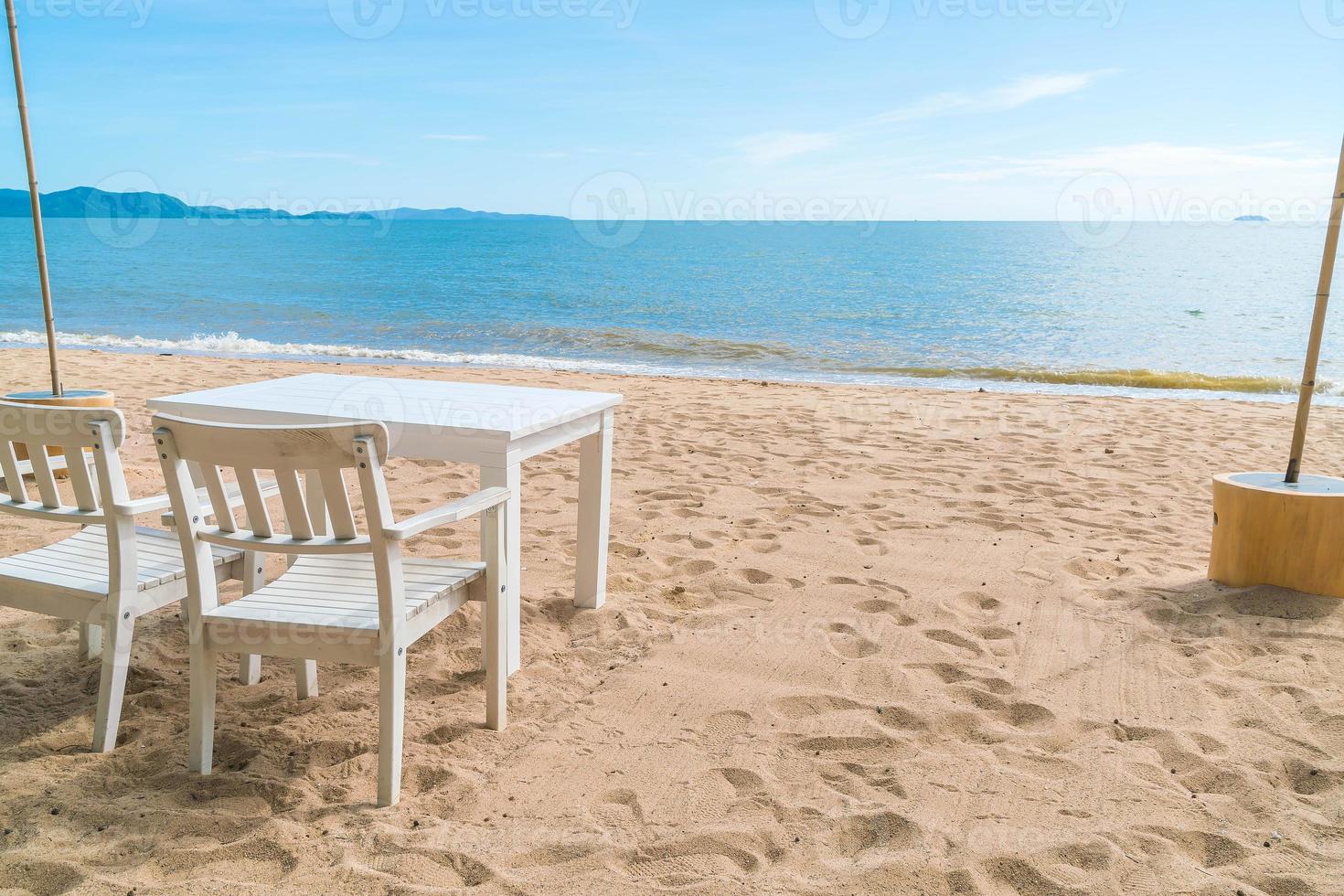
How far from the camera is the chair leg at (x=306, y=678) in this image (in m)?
2.85

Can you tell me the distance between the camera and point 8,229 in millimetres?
84062

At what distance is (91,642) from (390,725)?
1.55 m

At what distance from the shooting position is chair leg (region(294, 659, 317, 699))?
2852 millimetres

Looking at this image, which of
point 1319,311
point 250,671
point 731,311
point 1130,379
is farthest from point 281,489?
point 731,311

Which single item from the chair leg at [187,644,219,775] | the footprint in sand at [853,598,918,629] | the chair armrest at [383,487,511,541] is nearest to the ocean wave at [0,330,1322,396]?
the footprint in sand at [853,598,918,629]

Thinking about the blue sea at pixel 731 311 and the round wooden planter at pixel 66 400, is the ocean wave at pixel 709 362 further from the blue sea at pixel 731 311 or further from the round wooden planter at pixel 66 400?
the round wooden planter at pixel 66 400

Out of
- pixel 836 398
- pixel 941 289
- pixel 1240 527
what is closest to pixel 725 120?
pixel 941 289

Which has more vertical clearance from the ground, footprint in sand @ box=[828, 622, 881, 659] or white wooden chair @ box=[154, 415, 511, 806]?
white wooden chair @ box=[154, 415, 511, 806]

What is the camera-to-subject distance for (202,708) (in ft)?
7.69

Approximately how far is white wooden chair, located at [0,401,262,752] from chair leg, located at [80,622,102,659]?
484 millimetres

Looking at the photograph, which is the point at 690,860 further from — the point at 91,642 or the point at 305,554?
the point at 91,642

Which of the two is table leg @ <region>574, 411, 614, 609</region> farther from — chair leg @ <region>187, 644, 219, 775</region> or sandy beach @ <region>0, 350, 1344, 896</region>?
chair leg @ <region>187, 644, 219, 775</region>

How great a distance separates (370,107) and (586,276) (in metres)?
21.3

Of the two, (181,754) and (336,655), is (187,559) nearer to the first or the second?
(336,655)
